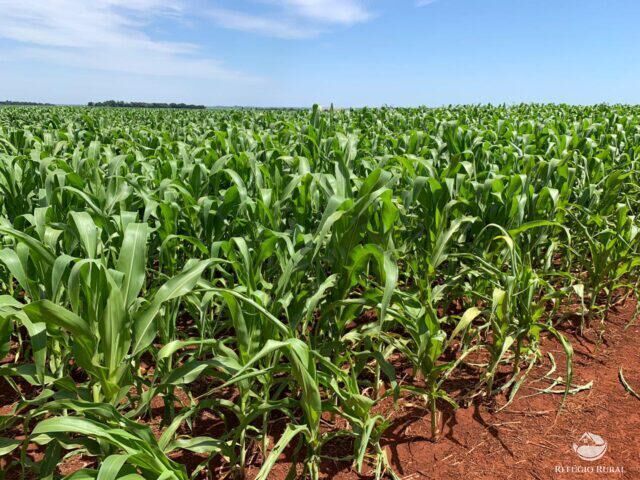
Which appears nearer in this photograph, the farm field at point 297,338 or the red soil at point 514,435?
the farm field at point 297,338

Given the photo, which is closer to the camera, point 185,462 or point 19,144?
point 185,462

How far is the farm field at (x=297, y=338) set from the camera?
155cm

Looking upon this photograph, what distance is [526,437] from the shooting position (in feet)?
6.88

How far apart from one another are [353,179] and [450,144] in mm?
1997

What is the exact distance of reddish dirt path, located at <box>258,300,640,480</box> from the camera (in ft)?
6.31

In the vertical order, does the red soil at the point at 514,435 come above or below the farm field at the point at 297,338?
below

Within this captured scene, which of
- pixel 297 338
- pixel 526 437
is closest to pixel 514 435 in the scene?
pixel 526 437

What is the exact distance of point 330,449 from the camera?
2.03 metres

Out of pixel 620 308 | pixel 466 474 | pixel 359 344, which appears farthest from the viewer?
pixel 620 308

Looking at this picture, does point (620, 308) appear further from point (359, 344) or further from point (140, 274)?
point (140, 274)

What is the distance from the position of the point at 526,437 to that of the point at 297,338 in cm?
119

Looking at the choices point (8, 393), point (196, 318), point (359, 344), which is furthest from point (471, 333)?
point (8, 393)

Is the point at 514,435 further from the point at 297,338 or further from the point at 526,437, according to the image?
the point at 297,338

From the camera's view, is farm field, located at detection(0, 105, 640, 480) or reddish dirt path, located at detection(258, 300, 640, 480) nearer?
farm field, located at detection(0, 105, 640, 480)
